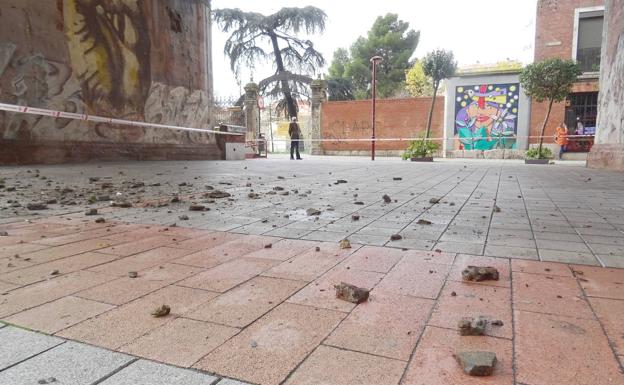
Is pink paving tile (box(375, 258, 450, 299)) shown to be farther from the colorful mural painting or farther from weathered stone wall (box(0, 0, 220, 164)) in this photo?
the colorful mural painting

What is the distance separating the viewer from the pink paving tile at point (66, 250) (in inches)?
95.8

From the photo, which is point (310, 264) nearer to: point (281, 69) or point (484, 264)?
point (484, 264)

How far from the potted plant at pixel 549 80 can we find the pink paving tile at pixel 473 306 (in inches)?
580

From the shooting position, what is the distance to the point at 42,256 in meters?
2.46

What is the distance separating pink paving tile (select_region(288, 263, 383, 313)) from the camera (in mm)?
1791

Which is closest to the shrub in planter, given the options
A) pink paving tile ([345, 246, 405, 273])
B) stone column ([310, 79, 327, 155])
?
stone column ([310, 79, 327, 155])

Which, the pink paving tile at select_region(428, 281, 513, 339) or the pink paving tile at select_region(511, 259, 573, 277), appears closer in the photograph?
the pink paving tile at select_region(428, 281, 513, 339)

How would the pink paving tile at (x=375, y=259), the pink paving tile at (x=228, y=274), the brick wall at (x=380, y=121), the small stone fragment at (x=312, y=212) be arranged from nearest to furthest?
1. the pink paving tile at (x=228, y=274)
2. the pink paving tile at (x=375, y=259)
3. the small stone fragment at (x=312, y=212)
4. the brick wall at (x=380, y=121)

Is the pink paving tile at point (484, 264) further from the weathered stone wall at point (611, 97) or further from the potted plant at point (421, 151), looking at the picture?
the potted plant at point (421, 151)

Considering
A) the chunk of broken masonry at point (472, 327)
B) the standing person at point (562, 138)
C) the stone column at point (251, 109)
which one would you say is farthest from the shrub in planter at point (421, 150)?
the chunk of broken masonry at point (472, 327)

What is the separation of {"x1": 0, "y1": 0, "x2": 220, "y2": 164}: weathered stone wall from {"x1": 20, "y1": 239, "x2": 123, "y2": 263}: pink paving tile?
285 inches

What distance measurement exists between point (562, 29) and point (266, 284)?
24602 millimetres

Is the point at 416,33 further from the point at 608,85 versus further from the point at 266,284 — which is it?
the point at 266,284

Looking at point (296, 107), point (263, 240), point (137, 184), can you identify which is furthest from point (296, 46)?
point (263, 240)
